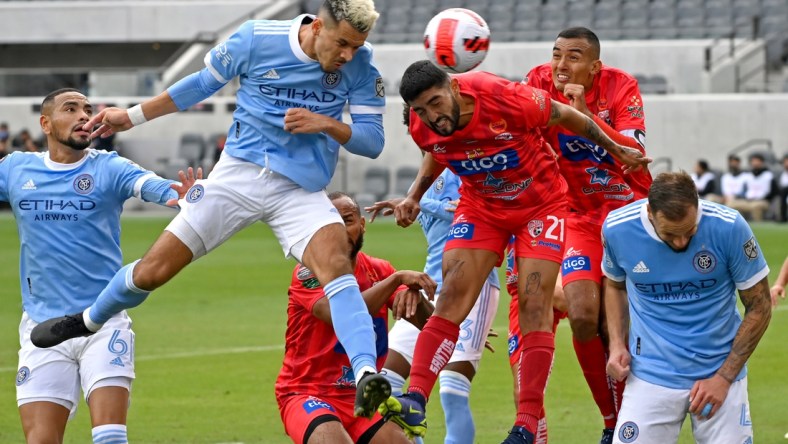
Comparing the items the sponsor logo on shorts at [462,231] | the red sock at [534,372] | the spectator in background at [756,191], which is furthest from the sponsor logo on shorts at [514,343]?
the spectator in background at [756,191]

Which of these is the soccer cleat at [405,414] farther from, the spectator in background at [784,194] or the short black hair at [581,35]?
the spectator in background at [784,194]

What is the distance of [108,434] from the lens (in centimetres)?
741

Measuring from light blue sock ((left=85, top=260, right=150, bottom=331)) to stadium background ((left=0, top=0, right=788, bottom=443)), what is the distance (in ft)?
9.60

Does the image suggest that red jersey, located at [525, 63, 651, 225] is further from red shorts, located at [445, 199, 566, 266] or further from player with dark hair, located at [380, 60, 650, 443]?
red shorts, located at [445, 199, 566, 266]

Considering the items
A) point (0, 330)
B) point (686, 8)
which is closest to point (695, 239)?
point (0, 330)

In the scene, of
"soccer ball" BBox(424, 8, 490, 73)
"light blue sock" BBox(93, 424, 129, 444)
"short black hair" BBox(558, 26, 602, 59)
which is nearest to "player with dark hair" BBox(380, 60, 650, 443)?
"soccer ball" BBox(424, 8, 490, 73)

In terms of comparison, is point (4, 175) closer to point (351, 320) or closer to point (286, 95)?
point (286, 95)

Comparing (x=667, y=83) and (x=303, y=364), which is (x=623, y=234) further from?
(x=667, y=83)

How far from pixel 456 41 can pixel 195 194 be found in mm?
1781

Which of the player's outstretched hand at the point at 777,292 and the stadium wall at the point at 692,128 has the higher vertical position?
the player's outstretched hand at the point at 777,292

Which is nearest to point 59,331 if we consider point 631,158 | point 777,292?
point 631,158

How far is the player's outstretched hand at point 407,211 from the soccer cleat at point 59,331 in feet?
6.73

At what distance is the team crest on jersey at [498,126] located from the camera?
7551 millimetres

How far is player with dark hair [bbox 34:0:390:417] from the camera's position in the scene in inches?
285
